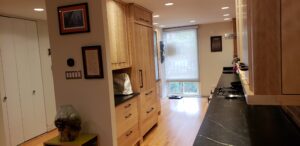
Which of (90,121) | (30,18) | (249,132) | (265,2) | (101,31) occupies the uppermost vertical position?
(30,18)

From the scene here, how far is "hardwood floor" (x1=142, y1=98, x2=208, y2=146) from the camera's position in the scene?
3.76 meters

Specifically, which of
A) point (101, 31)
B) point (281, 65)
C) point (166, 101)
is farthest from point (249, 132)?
point (166, 101)

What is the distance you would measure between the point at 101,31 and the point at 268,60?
2023mm

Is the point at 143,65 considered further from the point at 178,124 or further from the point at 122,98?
the point at 178,124

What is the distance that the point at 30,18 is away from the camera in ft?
13.7

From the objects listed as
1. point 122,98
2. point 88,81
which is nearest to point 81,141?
point 88,81

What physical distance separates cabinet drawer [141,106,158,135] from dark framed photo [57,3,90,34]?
1957 mm

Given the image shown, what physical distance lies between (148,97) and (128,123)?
96cm

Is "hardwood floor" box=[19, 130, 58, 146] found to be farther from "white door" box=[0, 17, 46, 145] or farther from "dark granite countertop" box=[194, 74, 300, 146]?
"dark granite countertop" box=[194, 74, 300, 146]

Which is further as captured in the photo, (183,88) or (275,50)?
(183,88)

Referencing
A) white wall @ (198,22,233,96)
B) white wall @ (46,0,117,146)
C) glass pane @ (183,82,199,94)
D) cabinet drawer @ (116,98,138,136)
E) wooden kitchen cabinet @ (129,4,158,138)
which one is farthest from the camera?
glass pane @ (183,82,199,94)

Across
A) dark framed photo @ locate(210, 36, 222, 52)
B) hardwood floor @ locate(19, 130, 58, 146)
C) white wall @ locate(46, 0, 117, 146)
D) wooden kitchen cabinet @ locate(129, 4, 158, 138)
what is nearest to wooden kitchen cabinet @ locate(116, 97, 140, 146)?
wooden kitchen cabinet @ locate(129, 4, 158, 138)

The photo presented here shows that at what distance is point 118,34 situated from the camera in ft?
10.9

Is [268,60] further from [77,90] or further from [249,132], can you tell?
[77,90]
